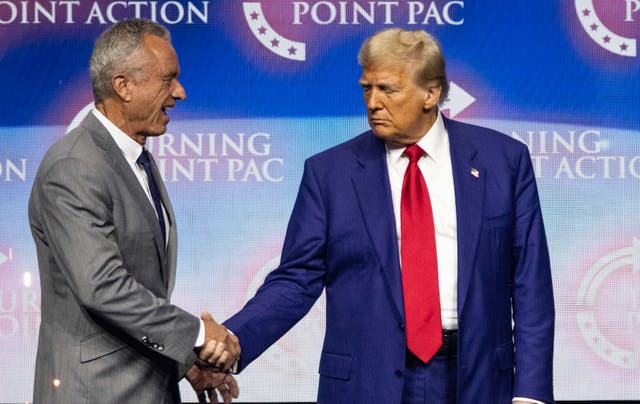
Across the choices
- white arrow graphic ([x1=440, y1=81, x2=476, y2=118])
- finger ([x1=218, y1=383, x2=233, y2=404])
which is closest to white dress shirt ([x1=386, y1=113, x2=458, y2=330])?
finger ([x1=218, y1=383, x2=233, y2=404])

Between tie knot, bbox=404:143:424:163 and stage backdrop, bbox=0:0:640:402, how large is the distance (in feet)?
5.85

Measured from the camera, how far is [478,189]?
3361mm

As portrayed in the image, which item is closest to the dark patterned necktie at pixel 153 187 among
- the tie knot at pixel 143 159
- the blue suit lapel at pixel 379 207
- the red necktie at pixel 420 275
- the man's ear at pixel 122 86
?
the tie knot at pixel 143 159

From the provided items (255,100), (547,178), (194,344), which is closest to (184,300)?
(255,100)

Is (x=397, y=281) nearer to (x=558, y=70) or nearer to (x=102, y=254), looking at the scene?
(x=102, y=254)

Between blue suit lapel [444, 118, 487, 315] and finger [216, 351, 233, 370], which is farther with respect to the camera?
finger [216, 351, 233, 370]

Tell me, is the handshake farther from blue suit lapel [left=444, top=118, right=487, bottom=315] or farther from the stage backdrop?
the stage backdrop

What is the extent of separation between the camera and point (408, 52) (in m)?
3.38

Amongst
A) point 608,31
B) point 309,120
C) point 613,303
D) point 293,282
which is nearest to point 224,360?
point 293,282

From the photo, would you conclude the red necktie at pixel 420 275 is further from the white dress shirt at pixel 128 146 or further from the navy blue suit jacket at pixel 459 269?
the white dress shirt at pixel 128 146

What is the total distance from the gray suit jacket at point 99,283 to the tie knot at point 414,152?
73 cm

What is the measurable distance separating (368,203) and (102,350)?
0.82 metres

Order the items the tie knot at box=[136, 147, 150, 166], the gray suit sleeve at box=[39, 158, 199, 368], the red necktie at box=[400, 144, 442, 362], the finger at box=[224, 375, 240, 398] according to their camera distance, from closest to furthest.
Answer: the gray suit sleeve at box=[39, 158, 199, 368] < the red necktie at box=[400, 144, 442, 362] < the tie knot at box=[136, 147, 150, 166] < the finger at box=[224, 375, 240, 398]

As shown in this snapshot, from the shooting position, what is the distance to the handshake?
3389 millimetres
